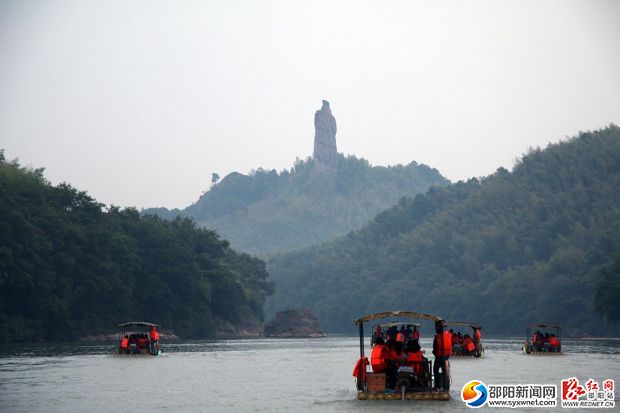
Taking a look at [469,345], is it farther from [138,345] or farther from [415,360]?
[415,360]

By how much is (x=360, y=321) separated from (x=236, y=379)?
1485 cm

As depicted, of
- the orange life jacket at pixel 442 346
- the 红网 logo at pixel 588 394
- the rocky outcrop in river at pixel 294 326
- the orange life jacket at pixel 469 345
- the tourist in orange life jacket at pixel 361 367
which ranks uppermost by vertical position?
the rocky outcrop in river at pixel 294 326

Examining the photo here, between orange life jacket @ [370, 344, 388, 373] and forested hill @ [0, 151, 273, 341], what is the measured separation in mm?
72200

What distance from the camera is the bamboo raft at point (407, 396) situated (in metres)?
40.6

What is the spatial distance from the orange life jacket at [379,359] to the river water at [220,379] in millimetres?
1364

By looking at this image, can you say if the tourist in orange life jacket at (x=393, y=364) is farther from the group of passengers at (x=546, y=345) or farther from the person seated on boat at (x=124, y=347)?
the group of passengers at (x=546, y=345)

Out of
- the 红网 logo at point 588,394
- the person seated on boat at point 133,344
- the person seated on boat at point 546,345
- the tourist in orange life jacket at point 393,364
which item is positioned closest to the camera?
the 红网 logo at point 588,394

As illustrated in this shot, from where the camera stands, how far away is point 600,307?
13300cm

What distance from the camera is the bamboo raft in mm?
40562

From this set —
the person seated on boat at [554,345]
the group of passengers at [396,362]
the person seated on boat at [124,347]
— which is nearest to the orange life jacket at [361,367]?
the group of passengers at [396,362]

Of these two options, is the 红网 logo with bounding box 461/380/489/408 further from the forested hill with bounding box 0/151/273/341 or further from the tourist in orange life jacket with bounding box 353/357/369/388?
the forested hill with bounding box 0/151/273/341

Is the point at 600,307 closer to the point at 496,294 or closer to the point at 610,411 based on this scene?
the point at 496,294

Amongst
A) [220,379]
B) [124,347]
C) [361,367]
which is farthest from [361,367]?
[124,347]

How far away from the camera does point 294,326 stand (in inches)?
6983
